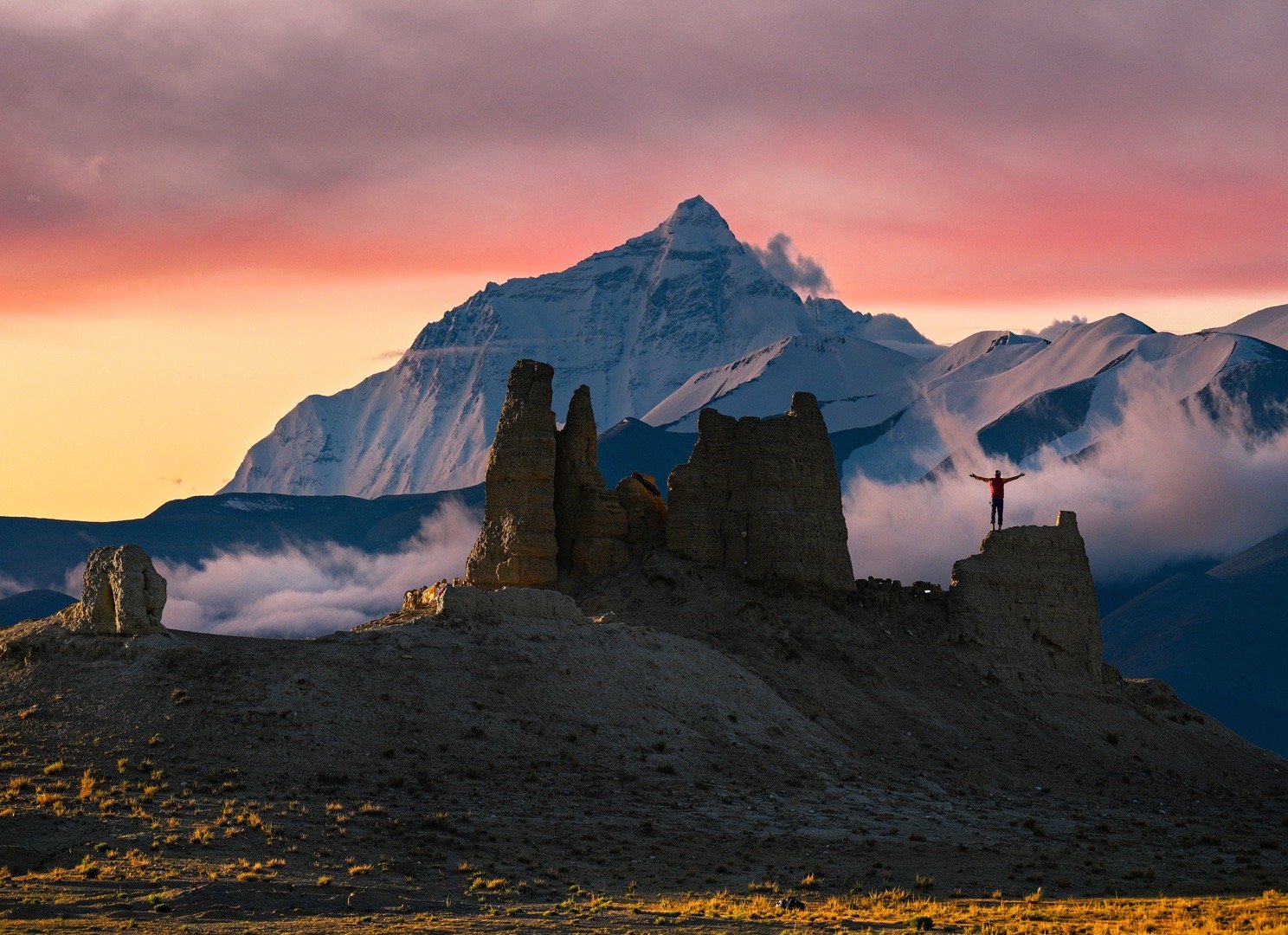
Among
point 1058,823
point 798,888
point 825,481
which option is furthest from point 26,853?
point 825,481

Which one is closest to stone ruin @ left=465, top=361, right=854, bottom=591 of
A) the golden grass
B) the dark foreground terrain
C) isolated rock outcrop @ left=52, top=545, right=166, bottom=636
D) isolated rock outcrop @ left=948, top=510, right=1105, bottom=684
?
the dark foreground terrain

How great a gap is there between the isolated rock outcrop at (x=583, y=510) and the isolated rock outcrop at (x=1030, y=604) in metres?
15.3

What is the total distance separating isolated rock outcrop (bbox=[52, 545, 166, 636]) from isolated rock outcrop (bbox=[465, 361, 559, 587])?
62.8 feet

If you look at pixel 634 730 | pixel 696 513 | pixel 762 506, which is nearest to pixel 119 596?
pixel 634 730

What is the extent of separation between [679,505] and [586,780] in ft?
77.0

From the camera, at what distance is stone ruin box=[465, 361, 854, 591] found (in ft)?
282

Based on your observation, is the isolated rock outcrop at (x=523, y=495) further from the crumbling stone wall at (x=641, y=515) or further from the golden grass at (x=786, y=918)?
the golden grass at (x=786, y=918)

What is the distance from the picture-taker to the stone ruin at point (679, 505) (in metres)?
85.9

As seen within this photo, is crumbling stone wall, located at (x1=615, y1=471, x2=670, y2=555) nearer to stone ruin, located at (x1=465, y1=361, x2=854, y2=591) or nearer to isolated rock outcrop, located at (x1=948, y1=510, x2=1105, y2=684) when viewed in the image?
stone ruin, located at (x1=465, y1=361, x2=854, y2=591)

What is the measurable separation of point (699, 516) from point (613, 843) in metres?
28.3

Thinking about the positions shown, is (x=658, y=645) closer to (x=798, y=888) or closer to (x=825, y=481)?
(x=825, y=481)

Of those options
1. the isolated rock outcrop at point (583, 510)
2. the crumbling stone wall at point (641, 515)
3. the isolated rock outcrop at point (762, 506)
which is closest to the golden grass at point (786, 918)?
the isolated rock outcrop at point (762, 506)

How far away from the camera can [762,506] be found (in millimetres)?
87000

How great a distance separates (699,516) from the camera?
87062 millimetres
